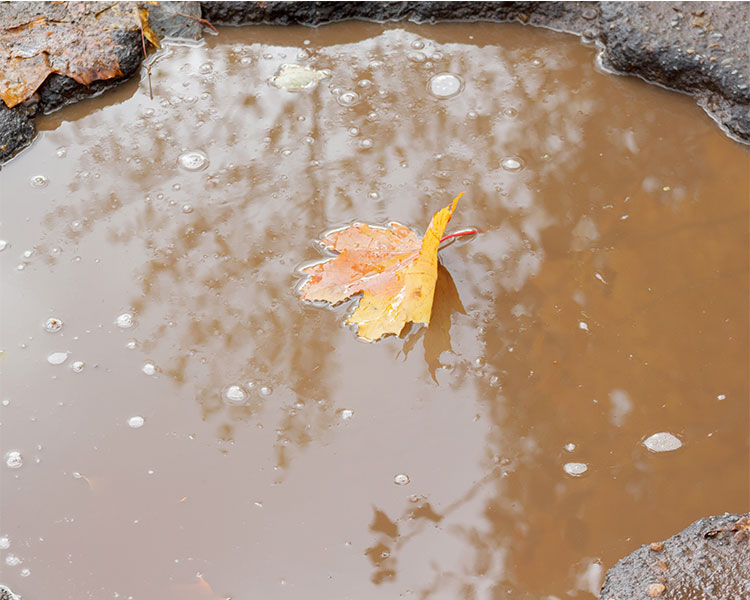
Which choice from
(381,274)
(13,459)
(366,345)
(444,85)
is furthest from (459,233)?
(13,459)

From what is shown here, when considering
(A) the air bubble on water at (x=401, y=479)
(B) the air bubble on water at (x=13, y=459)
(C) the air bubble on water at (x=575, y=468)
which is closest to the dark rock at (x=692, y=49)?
(C) the air bubble on water at (x=575, y=468)

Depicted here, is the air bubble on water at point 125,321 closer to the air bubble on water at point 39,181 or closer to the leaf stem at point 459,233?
the air bubble on water at point 39,181

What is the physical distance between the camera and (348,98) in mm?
2742

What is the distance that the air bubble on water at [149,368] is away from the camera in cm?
205

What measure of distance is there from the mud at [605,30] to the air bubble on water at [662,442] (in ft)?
4.05

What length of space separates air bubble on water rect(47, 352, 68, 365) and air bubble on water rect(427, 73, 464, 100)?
5.09 ft

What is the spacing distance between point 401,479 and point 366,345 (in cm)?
40

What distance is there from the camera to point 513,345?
6.86ft

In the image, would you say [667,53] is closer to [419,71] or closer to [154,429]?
[419,71]

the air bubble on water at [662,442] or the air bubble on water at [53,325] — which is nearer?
the air bubble on water at [662,442]

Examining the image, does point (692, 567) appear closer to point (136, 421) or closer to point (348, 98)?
point (136, 421)

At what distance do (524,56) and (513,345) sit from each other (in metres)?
1.35

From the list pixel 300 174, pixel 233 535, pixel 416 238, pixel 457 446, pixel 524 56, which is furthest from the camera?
pixel 524 56

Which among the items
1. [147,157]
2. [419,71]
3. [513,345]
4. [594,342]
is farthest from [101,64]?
[594,342]
